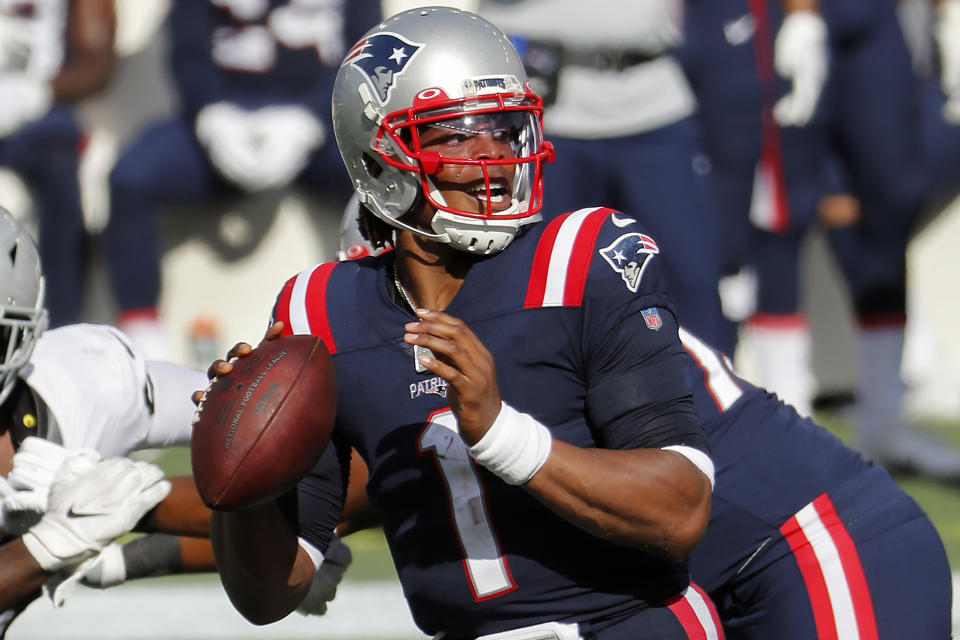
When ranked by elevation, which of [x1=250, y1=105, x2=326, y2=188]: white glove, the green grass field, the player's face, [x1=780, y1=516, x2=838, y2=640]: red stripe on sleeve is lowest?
the green grass field

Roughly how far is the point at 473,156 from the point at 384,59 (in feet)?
0.79

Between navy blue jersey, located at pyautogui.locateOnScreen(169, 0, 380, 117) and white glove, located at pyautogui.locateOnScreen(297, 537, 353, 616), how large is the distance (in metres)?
3.50

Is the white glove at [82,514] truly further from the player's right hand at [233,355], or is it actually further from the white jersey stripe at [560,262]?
the white jersey stripe at [560,262]

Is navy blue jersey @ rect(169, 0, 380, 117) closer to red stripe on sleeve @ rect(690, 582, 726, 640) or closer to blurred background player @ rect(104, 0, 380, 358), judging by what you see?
blurred background player @ rect(104, 0, 380, 358)

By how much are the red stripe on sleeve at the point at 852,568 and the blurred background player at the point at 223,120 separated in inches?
154

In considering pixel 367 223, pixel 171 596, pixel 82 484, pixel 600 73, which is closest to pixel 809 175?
pixel 600 73

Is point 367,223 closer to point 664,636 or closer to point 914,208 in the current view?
point 664,636

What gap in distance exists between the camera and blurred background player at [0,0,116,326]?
6082 mm

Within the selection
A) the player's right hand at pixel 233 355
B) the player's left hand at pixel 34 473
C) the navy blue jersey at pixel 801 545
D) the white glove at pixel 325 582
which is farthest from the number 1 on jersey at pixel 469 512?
the player's left hand at pixel 34 473

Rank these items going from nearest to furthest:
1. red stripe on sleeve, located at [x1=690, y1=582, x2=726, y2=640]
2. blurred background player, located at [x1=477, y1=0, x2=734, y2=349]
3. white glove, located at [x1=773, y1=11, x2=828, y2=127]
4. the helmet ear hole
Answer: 1. red stripe on sleeve, located at [x1=690, y1=582, x2=726, y2=640]
2. the helmet ear hole
3. blurred background player, located at [x1=477, y1=0, x2=734, y2=349]
4. white glove, located at [x1=773, y1=11, x2=828, y2=127]

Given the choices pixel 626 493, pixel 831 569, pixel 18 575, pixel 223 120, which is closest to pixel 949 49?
pixel 223 120

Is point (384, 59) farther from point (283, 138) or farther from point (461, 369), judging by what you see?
point (283, 138)

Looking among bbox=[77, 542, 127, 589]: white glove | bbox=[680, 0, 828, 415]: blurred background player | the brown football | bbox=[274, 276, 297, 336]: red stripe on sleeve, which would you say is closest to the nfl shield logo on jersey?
the brown football

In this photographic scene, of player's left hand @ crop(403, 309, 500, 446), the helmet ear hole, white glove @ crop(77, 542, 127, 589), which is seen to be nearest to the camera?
player's left hand @ crop(403, 309, 500, 446)
